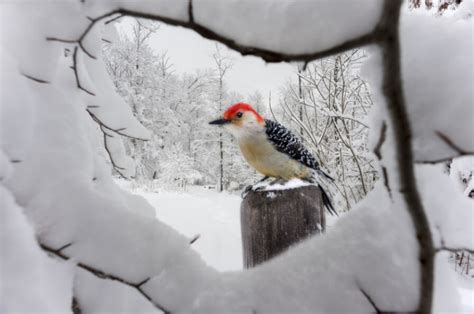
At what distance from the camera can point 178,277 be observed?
517 mm

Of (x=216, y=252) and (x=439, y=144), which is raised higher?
(x=439, y=144)

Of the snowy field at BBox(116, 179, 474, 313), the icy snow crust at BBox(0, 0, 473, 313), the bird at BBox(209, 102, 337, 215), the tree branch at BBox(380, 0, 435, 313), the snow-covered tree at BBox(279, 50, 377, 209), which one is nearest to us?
the tree branch at BBox(380, 0, 435, 313)

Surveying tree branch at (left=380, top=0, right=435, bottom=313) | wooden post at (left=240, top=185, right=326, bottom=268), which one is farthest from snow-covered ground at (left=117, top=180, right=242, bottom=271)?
tree branch at (left=380, top=0, right=435, bottom=313)

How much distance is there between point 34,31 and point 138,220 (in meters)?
0.30

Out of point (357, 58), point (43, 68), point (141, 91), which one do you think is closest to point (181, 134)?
point (141, 91)

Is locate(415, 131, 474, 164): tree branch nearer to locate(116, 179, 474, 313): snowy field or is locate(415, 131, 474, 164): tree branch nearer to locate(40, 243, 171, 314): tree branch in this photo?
locate(40, 243, 171, 314): tree branch

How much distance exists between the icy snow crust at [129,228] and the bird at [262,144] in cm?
202

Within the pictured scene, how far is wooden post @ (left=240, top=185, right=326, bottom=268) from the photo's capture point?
4.01 ft

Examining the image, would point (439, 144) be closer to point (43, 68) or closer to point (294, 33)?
point (294, 33)

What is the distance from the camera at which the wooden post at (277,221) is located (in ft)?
4.01

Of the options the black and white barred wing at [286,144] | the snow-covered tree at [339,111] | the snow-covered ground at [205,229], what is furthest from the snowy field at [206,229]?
the black and white barred wing at [286,144]

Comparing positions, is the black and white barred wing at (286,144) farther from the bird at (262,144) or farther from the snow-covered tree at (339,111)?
the snow-covered tree at (339,111)

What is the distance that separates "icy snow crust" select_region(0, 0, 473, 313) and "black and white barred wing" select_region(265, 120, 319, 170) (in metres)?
2.11

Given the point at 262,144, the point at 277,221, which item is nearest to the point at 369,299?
the point at 277,221
